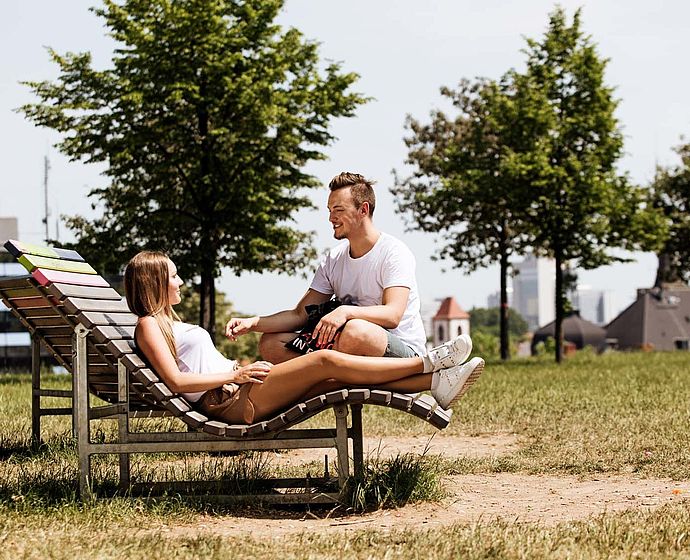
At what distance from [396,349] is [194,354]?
3.74ft

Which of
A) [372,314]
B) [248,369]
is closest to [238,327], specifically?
[248,369]

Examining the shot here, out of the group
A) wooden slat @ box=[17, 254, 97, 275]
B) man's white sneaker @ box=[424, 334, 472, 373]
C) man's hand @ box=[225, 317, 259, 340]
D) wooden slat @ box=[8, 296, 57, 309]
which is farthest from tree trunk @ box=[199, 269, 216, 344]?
man's white sneaker @ box=[424, 334, 472, 373]

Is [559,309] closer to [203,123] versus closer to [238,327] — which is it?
[203,123]

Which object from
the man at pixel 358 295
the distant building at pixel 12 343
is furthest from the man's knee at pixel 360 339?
the distant building at pixel 12 343

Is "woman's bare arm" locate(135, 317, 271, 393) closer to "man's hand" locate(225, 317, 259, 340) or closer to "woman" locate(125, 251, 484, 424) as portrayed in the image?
"woman" locate(125, 251, 484, 424)

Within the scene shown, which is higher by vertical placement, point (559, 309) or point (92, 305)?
point (92, 305)

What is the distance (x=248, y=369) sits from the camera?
19.2 ft

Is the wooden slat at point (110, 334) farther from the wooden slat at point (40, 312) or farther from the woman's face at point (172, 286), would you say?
the wooden slat at point (40, 312)

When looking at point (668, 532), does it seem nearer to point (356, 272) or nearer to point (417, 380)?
point (417, 380)

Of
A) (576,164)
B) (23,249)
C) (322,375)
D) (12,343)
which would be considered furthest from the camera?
(12,343)

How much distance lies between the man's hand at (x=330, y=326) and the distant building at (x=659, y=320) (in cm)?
9013

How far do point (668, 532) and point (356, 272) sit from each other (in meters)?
2.37

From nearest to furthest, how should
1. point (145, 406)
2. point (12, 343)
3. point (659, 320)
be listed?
point (145, 406) < point (12, 343) < point (659, 320)

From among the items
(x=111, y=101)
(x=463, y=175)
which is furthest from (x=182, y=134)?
(x=463, y=175)
